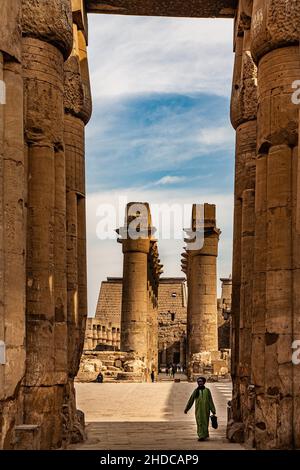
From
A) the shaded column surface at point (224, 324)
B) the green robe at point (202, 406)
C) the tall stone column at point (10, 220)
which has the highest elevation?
the tall stone column at point (10, 220)

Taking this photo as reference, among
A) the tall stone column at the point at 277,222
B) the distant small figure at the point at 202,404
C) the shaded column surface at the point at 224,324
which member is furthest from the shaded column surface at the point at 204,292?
the shaded column surface at the point at 224,324

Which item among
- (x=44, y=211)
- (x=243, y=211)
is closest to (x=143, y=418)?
(x=243, y=211)

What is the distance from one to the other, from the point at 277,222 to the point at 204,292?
22853 millimetres

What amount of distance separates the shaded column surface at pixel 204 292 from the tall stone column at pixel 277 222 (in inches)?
857

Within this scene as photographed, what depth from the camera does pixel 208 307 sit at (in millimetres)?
34094

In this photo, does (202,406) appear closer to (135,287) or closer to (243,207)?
(243,207)

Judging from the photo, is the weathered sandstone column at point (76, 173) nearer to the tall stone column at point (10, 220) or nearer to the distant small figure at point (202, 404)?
the distant small figure at point (202, 404)

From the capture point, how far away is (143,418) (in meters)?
17.2

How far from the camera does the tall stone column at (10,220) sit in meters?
7.84

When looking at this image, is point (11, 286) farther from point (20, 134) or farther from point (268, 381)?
point (268, 381)

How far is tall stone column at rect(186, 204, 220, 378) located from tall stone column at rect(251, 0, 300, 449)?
21760mm

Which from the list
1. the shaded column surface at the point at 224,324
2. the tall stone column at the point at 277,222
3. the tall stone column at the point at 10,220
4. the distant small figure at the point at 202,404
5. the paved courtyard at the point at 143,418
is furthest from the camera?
the shaded column surface at the point at 224,324

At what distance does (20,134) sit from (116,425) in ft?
28.5

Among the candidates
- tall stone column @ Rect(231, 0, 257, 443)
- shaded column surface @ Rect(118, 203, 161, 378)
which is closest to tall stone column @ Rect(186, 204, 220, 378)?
shaded column surface @ Rect(118, 203, 161, 378)
